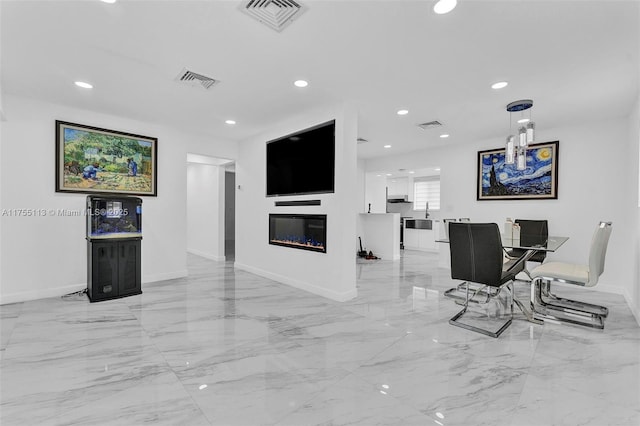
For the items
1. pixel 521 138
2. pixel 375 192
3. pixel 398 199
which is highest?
pixel 521 138

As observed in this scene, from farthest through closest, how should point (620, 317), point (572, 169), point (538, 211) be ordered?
point (538, 211) → point (572, 169) → point (620, 317)

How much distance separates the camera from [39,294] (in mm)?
3807

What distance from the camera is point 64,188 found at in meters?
3.98

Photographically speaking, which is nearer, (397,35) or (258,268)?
(397,35)

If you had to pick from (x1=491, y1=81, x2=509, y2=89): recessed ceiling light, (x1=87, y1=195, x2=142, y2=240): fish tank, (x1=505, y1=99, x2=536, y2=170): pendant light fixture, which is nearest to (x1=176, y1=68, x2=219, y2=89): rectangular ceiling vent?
(x1=87, y1=195, x2=142, y2=240): fish tank

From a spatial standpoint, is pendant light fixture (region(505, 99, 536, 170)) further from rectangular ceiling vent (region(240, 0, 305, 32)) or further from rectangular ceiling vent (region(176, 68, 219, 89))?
rectangular ceiling vent (region(176, 68, 219, 89))

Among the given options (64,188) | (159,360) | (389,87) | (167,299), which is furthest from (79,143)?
(389,87)

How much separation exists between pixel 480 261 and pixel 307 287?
224 centimetres

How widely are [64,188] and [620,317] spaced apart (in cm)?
679

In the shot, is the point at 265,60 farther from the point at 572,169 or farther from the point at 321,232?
the point at 572,169

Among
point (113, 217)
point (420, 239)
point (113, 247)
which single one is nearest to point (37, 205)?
point (113, 217)

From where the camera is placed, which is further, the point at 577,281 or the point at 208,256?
the point at 208,256

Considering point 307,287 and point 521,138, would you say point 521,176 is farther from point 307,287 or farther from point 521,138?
point 307,287

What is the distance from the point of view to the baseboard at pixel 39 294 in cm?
362
